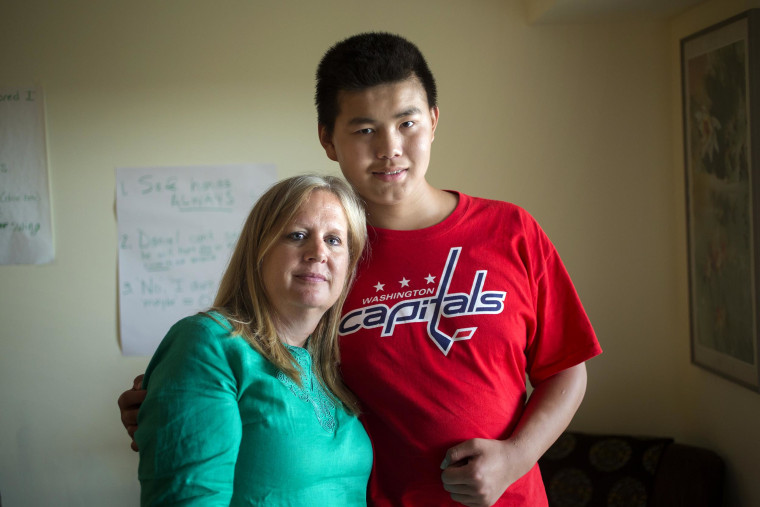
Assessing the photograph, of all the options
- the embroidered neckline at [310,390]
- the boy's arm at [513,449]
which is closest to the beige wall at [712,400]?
the boy's arm at [513,449]

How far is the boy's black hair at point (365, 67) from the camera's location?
128 centimetres

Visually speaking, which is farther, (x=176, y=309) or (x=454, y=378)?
(x=176, y=309)

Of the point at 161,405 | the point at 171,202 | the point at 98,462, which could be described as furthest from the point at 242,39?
the point at 161,405

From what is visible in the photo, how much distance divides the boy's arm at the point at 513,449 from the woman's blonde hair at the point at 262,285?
23 centimetres

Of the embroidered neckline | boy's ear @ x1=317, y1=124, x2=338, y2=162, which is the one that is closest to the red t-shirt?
the embroidered neckline

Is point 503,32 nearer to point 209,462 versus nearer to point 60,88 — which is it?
point 60,88

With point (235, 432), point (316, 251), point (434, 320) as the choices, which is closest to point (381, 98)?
point (316, 251)

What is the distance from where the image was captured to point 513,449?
4.08ft

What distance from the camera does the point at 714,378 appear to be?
259cm

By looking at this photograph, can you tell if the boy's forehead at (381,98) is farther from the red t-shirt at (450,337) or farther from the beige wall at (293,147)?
the beige wall at (293,147)

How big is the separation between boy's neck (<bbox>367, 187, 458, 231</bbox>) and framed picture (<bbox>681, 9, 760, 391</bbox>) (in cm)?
138

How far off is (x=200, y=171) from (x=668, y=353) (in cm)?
235

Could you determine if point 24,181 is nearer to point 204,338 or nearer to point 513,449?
point 204,338

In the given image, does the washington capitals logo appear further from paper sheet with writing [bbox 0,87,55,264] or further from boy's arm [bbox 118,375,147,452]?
paper sheet with writing [bbox 0,87,55,264]
